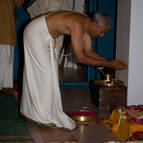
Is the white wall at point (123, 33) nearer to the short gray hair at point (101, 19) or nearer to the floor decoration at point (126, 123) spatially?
the floor decoration at point (126, 123)

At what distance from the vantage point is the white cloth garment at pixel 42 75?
305cm

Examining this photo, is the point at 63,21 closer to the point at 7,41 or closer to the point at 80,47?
the point at 80,47

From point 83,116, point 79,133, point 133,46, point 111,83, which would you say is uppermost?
point 133,46

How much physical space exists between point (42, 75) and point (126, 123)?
109 centimetres

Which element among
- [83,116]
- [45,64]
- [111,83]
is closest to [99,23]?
[45,64]

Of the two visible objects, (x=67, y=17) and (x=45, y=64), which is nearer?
(x=67, y=17)

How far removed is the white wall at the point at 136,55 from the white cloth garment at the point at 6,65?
2433mm

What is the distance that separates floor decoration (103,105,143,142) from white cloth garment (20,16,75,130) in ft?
1.76

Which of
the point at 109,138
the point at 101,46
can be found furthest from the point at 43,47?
the point at 101,46

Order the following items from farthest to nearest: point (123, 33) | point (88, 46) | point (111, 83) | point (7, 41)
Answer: point (7, 41)
point (111, 83)
point (123, 33)
point (88, 46)

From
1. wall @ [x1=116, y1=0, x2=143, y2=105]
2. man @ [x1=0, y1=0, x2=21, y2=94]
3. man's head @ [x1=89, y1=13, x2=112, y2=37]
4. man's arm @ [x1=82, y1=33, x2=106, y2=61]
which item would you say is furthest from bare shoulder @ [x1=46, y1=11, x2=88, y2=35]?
man @ [x1=0, y1=0, x2=21, y2=94]

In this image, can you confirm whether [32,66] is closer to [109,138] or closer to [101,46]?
[109,138]

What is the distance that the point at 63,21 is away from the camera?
2.94 m

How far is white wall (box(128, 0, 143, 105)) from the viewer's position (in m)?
3.61
